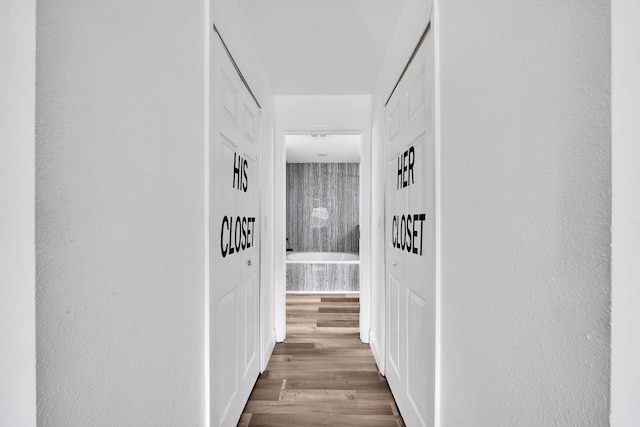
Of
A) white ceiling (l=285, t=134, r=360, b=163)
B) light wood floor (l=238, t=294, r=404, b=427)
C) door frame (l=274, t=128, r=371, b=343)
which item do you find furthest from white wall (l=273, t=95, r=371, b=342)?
white ceiling (l=285, t=134, r=360, b=163)

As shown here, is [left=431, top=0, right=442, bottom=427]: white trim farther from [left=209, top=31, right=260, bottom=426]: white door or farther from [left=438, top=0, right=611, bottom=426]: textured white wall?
[left=209, top=31, right=260, bottom=426]: white door

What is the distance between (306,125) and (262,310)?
1592 mm

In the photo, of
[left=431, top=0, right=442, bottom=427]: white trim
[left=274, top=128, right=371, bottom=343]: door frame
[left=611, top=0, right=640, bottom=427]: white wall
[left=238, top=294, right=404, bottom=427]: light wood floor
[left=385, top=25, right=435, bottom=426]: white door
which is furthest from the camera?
[left=274, top=128, right=371, bottom=343]: door frame

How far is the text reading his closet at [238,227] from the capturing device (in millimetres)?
1597

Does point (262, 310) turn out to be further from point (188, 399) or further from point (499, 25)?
point (499, 25)

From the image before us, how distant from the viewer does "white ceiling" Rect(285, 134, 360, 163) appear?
4.84 m

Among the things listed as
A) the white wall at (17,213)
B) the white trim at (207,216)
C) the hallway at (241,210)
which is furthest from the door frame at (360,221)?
the white wall at (17,213)

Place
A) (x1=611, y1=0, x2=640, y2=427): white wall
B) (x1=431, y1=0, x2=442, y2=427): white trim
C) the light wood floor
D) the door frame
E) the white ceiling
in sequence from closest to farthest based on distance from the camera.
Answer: (x1=611, y1=0, x2=640, y2=427): white wall, (x1=431, y1=0, x2=442, y2=427): white trim, the light wood floor, the door frame, the white ceiling

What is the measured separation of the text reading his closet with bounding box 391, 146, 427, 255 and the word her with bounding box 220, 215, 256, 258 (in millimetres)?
882

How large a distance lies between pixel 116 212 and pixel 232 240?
97cm

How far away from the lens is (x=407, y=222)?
178cm

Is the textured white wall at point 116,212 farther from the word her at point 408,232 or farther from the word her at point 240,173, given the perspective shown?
the word her at point 408,232

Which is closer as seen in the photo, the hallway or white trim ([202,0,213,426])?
the hallway

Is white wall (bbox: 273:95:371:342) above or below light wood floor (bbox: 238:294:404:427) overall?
above
